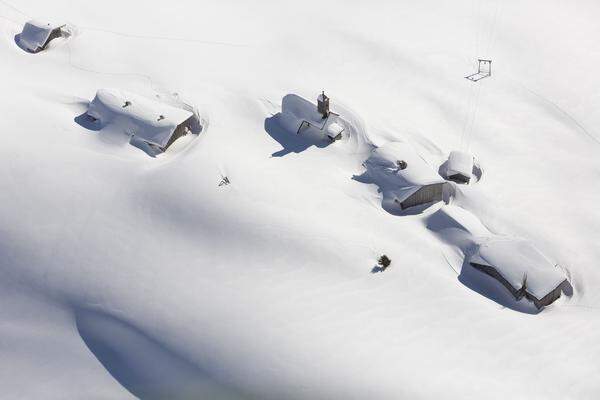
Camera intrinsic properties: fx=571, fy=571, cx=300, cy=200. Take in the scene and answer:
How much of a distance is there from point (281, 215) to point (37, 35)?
28026mm

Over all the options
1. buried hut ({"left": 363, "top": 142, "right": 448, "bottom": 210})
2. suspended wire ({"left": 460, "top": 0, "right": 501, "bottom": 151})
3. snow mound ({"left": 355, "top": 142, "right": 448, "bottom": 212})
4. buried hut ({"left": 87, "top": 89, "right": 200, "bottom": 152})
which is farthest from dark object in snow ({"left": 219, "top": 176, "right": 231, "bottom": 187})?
suspended wire ({"left": 460, "top": 0, "right": 501, "bottom": 151})

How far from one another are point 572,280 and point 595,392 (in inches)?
305

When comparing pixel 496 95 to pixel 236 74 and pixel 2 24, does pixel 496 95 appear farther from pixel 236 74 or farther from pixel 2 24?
pixel 2 24

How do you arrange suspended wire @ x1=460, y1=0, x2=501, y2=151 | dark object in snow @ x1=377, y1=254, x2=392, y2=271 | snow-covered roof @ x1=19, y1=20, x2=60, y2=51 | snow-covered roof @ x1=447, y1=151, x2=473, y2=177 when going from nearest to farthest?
dark object in snow @ x1=377, y1=254, x2=392, y2=271
snow-covered roof @ x1=447, y1=151, x2=473, y2=177
suspended wire @ x1=460, y1=0, x2=501, y2=151
snow-covered roof @ x1=19, y1=20, x2=60, y2=51

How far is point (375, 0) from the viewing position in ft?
194

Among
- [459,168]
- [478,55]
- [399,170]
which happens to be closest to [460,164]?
[459,168]

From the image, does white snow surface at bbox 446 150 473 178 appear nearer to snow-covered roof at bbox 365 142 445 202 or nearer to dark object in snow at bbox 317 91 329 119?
snow-covered roof at bbox 365 142 445 202

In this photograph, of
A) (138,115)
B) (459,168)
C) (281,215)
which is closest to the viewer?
(281,215)

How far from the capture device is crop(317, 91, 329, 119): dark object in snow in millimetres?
41250

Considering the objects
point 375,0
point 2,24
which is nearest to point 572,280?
point 375,0

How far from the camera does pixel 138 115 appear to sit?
3984cm

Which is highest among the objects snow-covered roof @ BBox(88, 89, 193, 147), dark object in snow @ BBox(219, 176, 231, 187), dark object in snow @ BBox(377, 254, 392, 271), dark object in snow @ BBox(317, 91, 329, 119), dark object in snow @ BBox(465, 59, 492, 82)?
dark object in snow @ BBox(465, 59, 492, 82)

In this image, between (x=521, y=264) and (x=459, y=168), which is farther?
(x=459, y=168)

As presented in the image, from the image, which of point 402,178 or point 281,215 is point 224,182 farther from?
point 402,178
